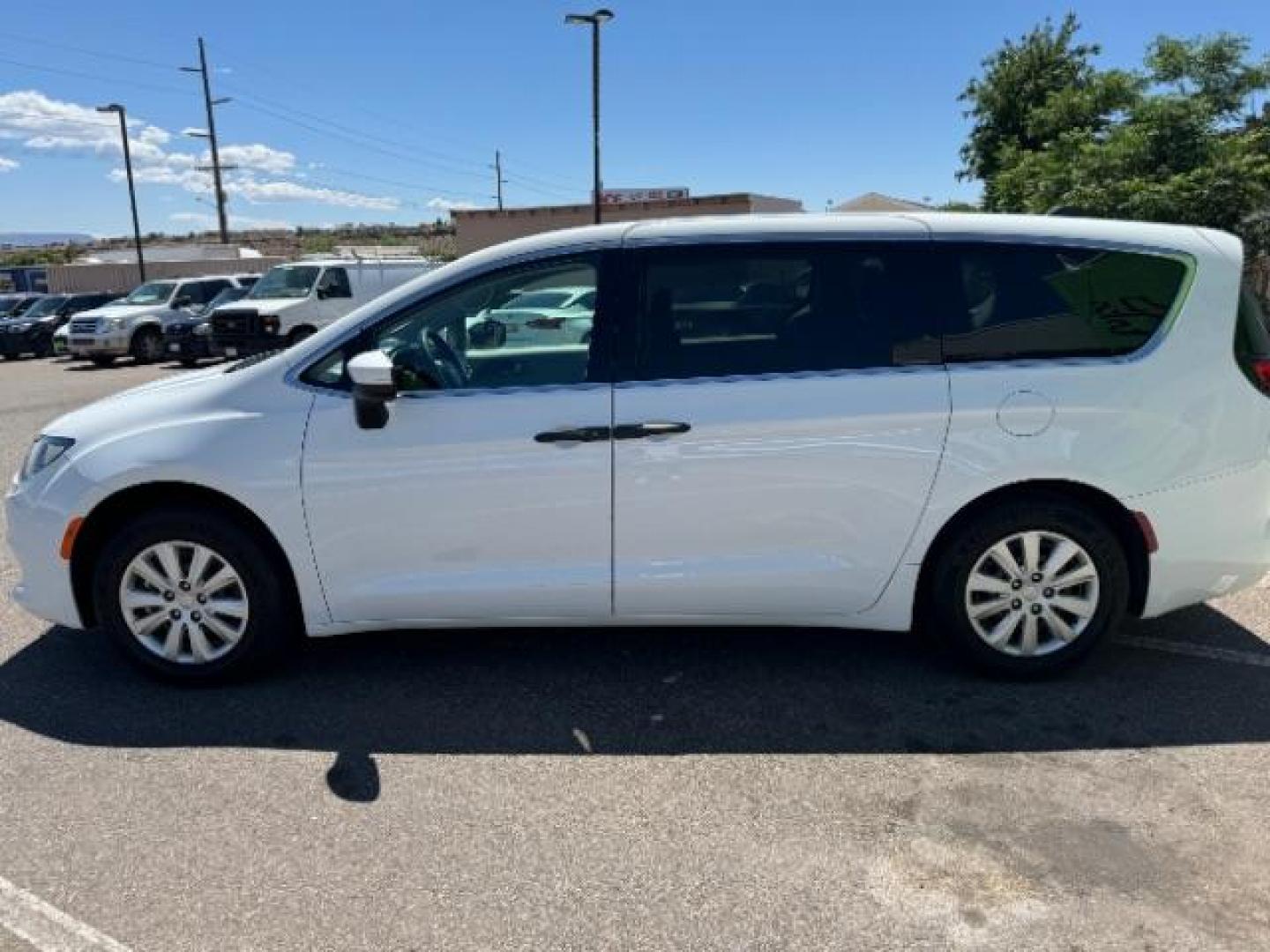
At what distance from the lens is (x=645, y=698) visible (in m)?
3.86

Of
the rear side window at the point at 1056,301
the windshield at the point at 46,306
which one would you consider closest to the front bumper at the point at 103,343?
the windshield at the point at 46,306

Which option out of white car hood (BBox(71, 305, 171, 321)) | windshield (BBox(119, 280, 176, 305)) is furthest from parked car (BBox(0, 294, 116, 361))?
white car hood (BBox(71, 305, 171, 321))

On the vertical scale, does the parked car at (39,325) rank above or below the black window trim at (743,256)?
below

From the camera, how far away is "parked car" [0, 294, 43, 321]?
2653 cm

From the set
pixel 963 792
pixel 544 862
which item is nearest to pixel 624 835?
pixel 544 862

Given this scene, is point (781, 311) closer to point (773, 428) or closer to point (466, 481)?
point (773, 428)

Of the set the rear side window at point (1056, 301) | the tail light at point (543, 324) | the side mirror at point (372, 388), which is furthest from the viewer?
the tail light at point (543, 324)

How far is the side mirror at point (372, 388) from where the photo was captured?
11.5 feet

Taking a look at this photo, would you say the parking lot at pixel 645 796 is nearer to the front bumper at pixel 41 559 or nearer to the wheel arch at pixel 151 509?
the front bumper at pixel 41 559

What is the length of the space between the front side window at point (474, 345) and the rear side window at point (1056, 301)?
4.63 ft

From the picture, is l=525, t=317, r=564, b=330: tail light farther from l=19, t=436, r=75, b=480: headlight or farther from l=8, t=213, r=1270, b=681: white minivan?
l=19, t=436, r=75, b=480: headlight

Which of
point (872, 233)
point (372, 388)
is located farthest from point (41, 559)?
point (872, 233)

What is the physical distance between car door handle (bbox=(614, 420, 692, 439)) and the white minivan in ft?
0.05

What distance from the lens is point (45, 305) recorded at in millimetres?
26625
